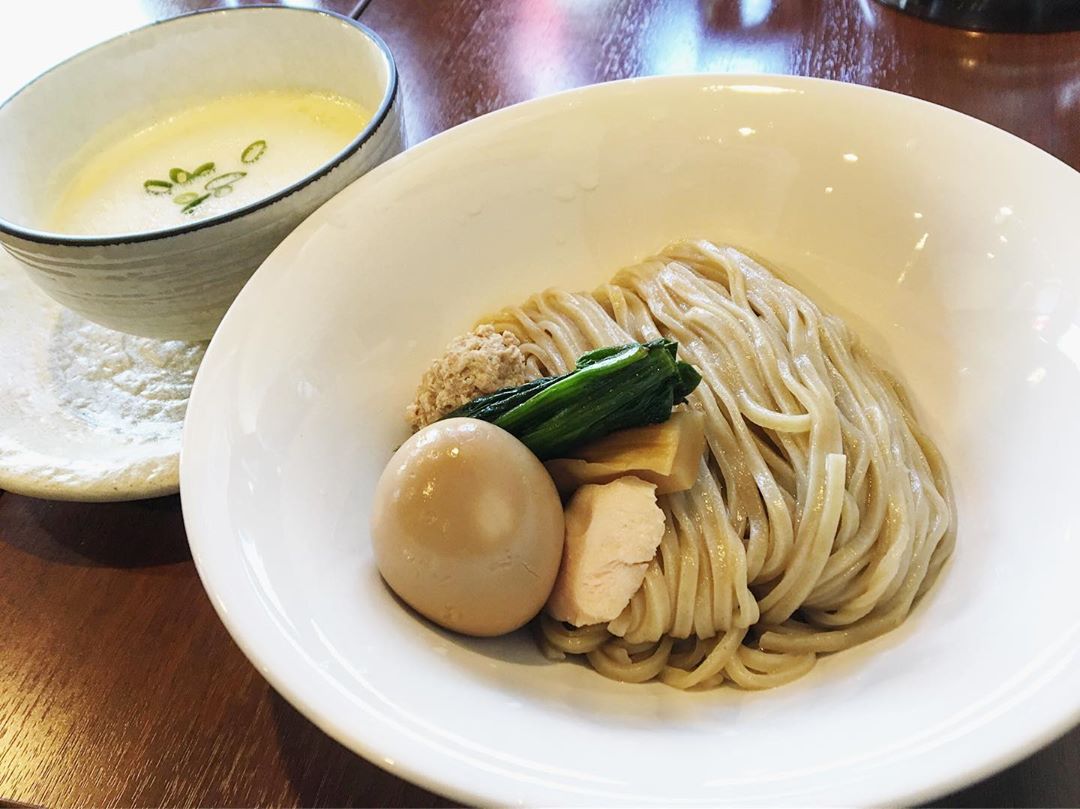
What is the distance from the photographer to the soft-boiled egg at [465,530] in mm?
1241

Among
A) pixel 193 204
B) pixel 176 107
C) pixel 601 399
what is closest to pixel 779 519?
pixel 601 399

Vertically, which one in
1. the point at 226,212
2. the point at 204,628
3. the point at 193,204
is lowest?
the point at 204,628

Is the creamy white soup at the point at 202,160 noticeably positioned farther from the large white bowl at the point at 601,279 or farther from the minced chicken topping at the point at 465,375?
the minced chicken topping at the point at 465,375

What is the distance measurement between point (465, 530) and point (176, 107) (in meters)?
1.46

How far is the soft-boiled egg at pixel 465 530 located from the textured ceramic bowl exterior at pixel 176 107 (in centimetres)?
57

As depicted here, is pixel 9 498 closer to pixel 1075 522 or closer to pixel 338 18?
pixel 338 18

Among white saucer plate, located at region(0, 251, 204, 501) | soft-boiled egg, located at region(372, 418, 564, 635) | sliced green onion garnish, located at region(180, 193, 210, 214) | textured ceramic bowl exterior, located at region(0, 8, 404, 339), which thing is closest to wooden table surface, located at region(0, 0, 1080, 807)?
white saucer plate, located at region(0, 251, 204, 501)

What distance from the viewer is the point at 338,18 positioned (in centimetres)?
191

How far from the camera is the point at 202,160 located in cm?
192

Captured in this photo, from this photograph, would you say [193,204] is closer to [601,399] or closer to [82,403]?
[82,403]

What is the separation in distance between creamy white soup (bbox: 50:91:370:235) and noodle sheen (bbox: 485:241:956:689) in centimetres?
75

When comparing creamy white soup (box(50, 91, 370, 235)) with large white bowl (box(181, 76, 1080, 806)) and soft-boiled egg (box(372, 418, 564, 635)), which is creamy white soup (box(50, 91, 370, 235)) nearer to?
large white bowl (box(181, 76, 1080, 806))

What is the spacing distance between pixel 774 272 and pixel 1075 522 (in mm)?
806

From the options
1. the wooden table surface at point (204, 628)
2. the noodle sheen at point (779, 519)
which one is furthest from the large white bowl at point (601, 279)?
the wooden table surface at point (204, 628)
